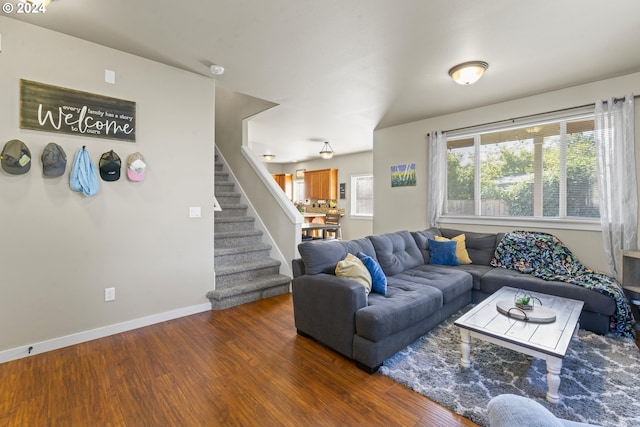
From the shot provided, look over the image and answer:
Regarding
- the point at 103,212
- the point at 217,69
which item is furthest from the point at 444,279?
the point at 103,212

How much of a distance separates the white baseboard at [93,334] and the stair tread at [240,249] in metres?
0.73

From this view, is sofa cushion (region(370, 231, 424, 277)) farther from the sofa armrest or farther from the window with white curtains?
the window with white curtains

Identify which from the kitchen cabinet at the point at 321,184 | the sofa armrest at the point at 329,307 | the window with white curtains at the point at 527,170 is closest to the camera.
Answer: the sofa armrest at the point at 329,307

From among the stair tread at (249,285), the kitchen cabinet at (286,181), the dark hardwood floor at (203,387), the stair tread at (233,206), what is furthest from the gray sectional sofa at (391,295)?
the kitchen cabinet at (286,181)

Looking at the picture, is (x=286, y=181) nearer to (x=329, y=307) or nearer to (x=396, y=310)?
A: (x=329, y=307)

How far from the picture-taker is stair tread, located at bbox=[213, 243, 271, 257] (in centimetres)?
383

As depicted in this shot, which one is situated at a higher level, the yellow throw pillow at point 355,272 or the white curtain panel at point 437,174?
the white curtain panel at point 437,174

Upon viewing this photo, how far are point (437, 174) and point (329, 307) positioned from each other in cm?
307

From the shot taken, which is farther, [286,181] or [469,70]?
[286,181]

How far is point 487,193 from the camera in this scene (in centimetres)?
416

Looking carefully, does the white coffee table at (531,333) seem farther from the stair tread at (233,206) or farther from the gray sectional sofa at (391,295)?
the stair tread at (233,206)

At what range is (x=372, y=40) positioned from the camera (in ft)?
8.07

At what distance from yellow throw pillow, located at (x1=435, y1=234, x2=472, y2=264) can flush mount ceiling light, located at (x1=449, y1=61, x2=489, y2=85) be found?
2034 millimetres

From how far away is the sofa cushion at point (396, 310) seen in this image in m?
2.07
